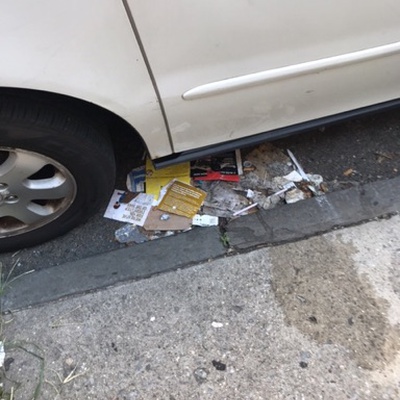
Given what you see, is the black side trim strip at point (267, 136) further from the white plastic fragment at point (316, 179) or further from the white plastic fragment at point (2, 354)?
the white plastic fragment at point (2, 354)

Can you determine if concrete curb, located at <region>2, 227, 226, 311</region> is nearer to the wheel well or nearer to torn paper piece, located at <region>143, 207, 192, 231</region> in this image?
torn paper piece, located at <region>143, 207, 192, 231</region>

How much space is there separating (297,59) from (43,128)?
1047 millimetres

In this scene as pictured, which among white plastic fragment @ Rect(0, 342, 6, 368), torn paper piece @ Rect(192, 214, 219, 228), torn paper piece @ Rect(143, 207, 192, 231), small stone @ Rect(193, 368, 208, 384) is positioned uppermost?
white plastic fragment @ Rect(0, 342, 6, 368)

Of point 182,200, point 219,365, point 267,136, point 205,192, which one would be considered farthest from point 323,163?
point 219,365

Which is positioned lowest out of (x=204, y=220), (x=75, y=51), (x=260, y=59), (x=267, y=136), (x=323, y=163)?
(x=323, y=163)

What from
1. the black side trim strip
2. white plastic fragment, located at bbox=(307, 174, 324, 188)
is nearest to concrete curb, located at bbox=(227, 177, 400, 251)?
white plastic fragment, located at bbox=(307, 174, 324, 188)

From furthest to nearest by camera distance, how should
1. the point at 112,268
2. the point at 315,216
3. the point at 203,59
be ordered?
the point at 315,216 → the point at 112,268 → the point at 203,59

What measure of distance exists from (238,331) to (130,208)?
2.99ft

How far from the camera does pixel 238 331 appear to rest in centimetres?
194

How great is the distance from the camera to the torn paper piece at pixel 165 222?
2400 mm

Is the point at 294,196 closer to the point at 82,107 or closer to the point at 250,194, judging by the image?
the point at 250,194

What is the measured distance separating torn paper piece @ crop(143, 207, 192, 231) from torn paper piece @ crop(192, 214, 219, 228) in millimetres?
32

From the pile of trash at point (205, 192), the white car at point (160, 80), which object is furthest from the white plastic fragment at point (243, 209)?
the white car at point (160, 80)

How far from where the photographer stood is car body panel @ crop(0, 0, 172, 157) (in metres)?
1.57
